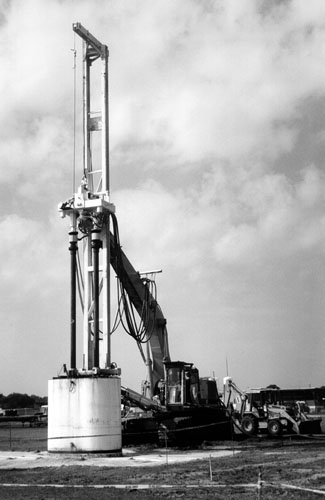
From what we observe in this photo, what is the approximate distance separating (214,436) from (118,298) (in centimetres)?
791

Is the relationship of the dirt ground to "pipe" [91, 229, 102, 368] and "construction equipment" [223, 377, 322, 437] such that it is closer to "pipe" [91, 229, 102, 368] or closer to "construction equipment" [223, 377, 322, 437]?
"pipe" [91, 229, 102, 368]

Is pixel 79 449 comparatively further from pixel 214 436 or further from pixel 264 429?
pixel 264 429

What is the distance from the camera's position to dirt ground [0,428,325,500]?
14.2m

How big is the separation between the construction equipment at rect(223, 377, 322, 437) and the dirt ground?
7.70 m

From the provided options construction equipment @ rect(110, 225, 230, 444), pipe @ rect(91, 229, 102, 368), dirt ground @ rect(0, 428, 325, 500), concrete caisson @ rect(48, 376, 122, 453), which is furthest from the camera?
construction equipment @ rect(110, 225, 230, 444)

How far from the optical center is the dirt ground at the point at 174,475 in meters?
14.2

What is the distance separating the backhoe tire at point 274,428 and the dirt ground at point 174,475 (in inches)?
280

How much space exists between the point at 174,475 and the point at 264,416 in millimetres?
18418

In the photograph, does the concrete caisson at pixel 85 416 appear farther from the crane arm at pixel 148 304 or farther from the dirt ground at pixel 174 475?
the crane arm at pixel 148 304

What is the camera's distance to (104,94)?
29094mm

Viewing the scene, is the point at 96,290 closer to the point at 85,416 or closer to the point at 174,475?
the point at 85,416

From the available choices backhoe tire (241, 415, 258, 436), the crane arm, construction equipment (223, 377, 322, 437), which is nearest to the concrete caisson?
the crane arm

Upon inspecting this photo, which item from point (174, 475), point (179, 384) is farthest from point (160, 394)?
point (174, 475)

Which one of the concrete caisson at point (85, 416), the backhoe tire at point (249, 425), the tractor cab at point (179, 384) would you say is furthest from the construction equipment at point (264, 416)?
the concrete caisson at point (85, 416)
